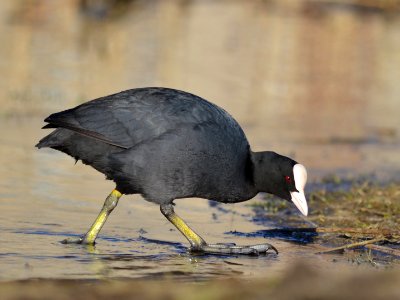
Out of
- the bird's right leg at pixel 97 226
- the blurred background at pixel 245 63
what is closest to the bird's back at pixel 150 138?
the bird's right leg at pixel 97 226

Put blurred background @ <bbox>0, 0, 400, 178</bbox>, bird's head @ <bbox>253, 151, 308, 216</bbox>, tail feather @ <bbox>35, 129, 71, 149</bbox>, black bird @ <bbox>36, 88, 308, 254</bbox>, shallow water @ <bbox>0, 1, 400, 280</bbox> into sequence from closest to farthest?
shallow water @ <bbox>0, 1, 400, 280</bbox> → black bird @ <bbox>36, 88, 308, 254</bbox> → tail feather @ <bbox>35, 129, 71, 149</bbox> → bird's head @ <bbox>253, 151, 308, 216</bbox> → blurred background @ <bbox>0, 0, 400, 178</bbox>

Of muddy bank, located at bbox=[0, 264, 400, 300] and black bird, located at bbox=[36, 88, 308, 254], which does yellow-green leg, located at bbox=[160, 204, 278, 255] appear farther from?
muddy bank, located at bbox=[0, 264, 400, 300]

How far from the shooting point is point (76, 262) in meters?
6.21

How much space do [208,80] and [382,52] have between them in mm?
6920

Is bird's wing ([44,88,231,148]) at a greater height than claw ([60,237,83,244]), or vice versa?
bird's wing ([44,88,231,148])

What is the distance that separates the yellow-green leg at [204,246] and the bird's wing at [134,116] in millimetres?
552

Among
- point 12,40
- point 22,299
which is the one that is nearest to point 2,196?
point 22,299

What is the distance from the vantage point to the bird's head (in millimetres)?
7148

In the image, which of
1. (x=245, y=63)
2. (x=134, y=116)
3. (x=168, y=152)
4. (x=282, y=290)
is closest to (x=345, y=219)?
(x=168, y=152)

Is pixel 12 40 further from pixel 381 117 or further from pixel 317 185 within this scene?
pixel 317 185

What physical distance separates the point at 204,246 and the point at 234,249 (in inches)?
8.1

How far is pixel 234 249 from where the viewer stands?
687 centimetres

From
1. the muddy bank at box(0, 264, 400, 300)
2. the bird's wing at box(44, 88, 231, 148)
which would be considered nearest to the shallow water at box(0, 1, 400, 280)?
the bird's wing at box(44, 88, 231, 148)

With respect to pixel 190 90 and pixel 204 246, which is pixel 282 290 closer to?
pixel 204 246
